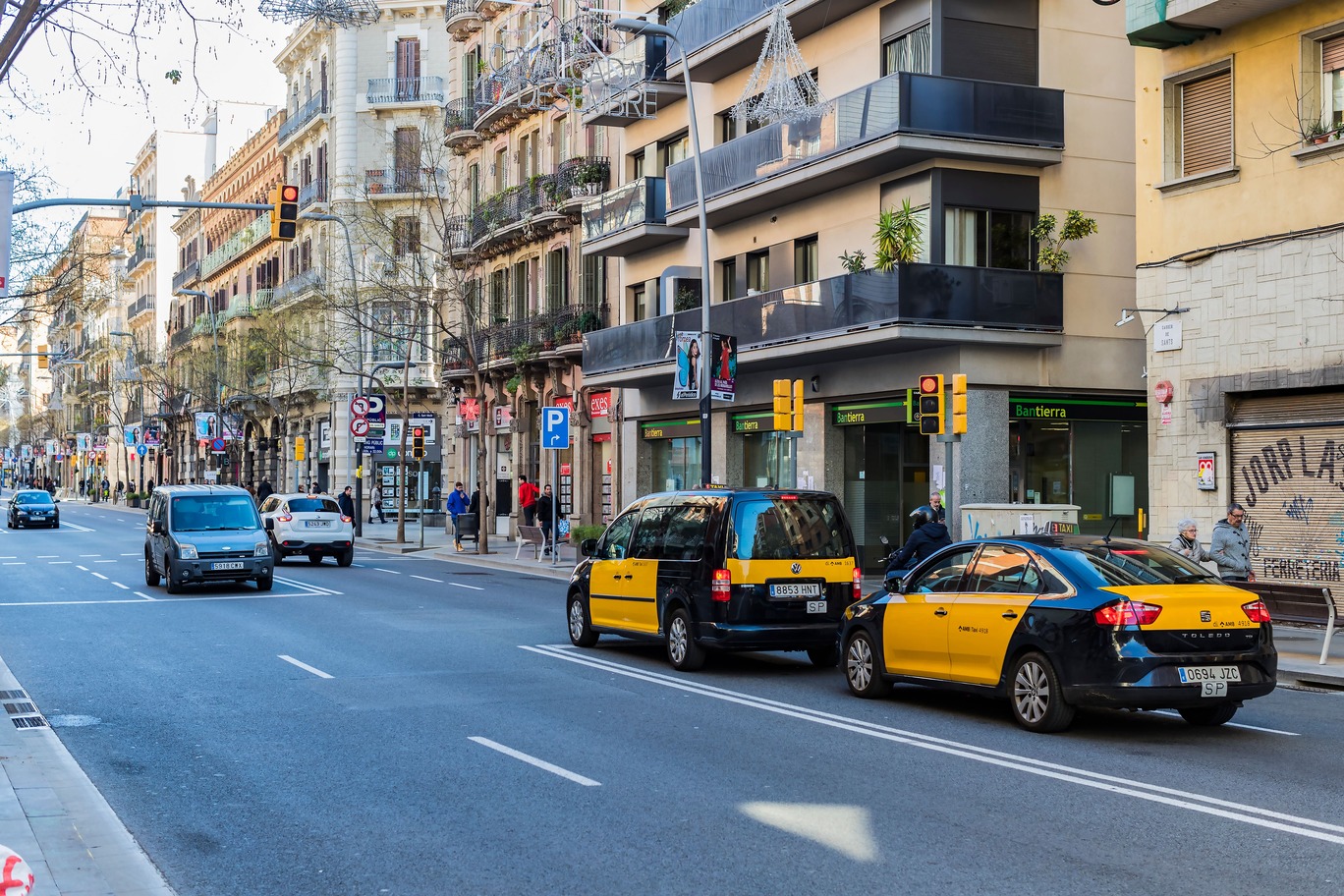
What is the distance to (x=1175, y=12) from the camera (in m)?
20.4

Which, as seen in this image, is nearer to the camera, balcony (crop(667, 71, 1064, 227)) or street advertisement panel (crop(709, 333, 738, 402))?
balcony (crop(667, 71, 1064, 227))

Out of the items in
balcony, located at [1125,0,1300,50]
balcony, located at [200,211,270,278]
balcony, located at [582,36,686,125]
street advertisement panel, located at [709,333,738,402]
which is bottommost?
street advertisement panel, located at [709,333,738,402]

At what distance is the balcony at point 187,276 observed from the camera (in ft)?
299

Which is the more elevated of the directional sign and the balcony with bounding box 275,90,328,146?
the balcony with bounding box 275,90,328,146

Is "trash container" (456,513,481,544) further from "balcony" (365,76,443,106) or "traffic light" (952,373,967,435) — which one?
"balcony" (365,76,443,106)

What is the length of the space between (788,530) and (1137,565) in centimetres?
429

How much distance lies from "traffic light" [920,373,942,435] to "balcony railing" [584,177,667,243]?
51.3 ft

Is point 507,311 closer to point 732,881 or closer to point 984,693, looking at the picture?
point 984,693

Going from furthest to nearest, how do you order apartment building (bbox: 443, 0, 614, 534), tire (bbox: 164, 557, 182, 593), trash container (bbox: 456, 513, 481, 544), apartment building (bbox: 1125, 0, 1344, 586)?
apartment building (bbox: 443, 0, 614, 534) → trash container (bbox: 456, 513, 481, 544) → tire (bbox: 164, 557, 182, 593) → apartment building (bbox: 1125, 0, 1344, 586)

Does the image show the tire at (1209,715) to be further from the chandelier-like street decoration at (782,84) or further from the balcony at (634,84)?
the balcony at (634,84)

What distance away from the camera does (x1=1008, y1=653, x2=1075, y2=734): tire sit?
428 inches

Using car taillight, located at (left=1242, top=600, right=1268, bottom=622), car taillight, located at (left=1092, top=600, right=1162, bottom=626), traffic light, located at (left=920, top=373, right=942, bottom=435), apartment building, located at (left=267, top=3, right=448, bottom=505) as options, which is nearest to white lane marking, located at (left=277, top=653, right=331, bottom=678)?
Result: car taillight, located at (left=1092, top=600, right=1162, bottom=626)

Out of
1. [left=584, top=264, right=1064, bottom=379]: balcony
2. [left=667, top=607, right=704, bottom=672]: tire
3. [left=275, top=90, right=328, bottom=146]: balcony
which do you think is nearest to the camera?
[left=667, top=607, right=704, bottom=672]: tire

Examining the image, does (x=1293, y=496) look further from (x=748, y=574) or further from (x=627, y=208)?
(x=627, y=208)
